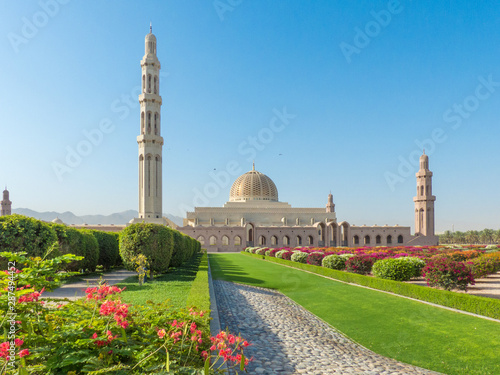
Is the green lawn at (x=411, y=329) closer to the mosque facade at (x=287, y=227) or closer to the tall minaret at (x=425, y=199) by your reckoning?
the mosque facade at (x=287, y=227)

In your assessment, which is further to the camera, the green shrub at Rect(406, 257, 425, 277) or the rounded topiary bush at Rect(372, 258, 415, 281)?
the green shrub at Rect(406, 257, 425, 277)

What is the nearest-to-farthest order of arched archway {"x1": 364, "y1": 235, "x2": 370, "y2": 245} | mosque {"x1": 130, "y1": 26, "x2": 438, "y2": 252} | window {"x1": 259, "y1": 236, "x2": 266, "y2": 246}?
mosque {"x1": 130, "y1": 26, "x2": 438, "y2": 252} → window {"x1": 259, "y1": 236, "x2": 266, "y2": 246} → arched archway {"x1": 364, "y1": 235, "x2": 370, "y2": 245}

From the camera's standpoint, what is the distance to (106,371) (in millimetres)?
2434

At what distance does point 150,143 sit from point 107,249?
24997 mm

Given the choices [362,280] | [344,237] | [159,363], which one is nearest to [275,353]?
[159,363]

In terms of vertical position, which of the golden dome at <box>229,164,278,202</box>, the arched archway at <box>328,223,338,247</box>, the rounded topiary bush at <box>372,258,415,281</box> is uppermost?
the golden dome at <box>229,164,278,202</box>

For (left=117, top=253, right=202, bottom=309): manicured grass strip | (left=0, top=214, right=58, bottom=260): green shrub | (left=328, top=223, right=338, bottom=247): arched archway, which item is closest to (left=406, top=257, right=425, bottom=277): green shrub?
(left=117, top=253, right=202, bottom=309): manicured grass strip

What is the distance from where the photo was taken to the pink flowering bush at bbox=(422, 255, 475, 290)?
9.55m

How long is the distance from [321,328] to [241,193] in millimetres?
50742

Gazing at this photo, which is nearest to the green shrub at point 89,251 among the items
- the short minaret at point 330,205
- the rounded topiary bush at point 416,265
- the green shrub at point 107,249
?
the green shrub at point 107,249

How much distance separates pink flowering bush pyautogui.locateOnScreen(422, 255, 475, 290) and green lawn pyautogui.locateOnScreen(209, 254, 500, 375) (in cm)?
148

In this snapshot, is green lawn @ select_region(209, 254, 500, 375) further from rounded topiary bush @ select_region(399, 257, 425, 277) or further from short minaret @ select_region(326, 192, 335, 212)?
short minaret @ select_region(326, 192, 335, 212)

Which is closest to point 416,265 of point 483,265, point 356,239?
point 483,265

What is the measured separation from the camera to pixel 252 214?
170ft
